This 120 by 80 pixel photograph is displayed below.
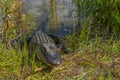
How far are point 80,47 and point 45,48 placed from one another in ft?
1.66

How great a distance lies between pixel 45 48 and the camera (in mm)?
4801

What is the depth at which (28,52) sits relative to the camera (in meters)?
4.89

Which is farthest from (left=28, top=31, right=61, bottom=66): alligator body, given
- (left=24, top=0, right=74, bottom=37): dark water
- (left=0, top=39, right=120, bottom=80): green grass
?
(left=24, top=0, right=74, bottom=37): dark water

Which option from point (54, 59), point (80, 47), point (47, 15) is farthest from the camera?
point (47, 15)

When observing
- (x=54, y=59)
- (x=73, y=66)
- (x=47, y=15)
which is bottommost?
(x=73, y=66)

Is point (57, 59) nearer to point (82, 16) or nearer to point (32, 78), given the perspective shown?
point (32, 78)

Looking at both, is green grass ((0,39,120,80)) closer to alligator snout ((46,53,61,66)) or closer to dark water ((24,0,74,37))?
alligator snout ((46,53,61,66))

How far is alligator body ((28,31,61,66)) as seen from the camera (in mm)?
4560

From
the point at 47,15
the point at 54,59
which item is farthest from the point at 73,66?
the point at 47,15

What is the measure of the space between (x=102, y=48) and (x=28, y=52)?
94 cm

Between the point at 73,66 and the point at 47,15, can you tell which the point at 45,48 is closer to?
the point at 73,66

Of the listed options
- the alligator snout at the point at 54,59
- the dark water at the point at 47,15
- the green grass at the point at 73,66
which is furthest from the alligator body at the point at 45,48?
the dark water at the point at 47,15

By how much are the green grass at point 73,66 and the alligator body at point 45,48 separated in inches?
4.5

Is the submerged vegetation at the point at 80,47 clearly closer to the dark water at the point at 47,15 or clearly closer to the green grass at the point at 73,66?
the green grass at the point at 73,66
